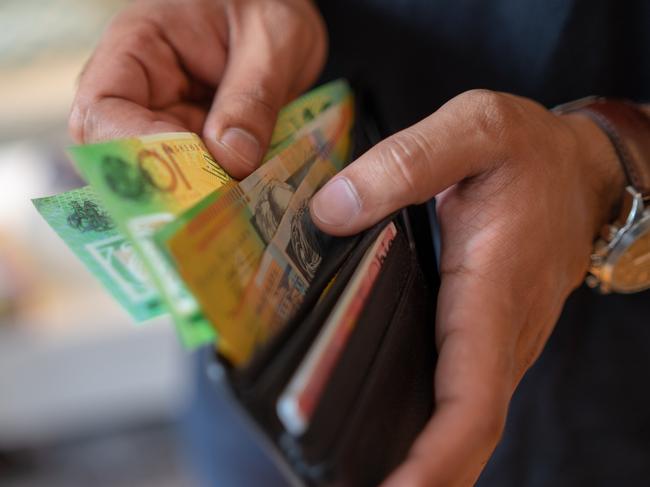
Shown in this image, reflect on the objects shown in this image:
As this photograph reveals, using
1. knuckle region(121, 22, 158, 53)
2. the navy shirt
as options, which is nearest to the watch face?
the navy shirt

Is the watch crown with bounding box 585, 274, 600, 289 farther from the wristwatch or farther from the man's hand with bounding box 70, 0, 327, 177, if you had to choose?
the man's hand with bounding box 70, 0, 327, 177

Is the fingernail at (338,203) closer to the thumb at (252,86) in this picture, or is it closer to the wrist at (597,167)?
the thumb at (252,86)

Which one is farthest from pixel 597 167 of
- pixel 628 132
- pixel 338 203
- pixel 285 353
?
pixel 285 353

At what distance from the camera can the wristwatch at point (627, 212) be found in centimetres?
63

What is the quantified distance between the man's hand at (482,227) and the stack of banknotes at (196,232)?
0.16ft

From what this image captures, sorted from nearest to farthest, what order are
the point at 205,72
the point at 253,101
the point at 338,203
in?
1. the point at 338,203
2. the point at 253,101
3. the point at 205,72

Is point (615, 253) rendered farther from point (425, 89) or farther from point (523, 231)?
point (425, 89)

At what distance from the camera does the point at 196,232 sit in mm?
376

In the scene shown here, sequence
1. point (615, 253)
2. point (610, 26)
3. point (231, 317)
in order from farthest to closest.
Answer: point (610, 26) → point (615, 253) → point (231, 317)

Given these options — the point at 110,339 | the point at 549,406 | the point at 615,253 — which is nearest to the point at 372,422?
the point at 615,253

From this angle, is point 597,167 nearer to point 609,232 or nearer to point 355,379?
point 609,232

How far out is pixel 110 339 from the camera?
180 cm

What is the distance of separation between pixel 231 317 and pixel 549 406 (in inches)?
22.5

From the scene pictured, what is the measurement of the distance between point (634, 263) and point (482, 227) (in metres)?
0.22
